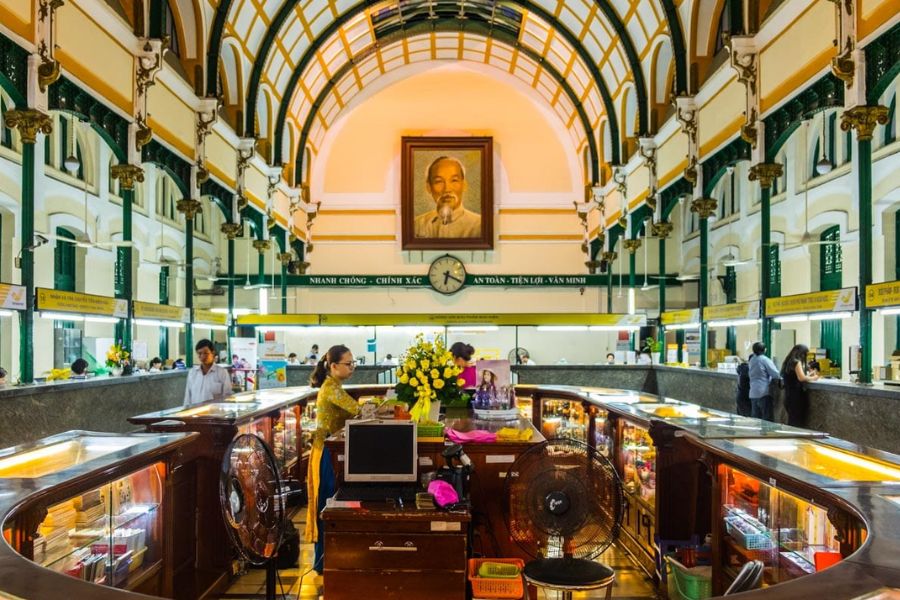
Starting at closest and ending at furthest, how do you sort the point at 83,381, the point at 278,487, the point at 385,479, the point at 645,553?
the point at 278,487, the point at 385,479, the point at 645,553, the point at 83,381

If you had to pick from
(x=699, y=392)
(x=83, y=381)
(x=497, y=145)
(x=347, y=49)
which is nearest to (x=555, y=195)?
(x=497, y=145)

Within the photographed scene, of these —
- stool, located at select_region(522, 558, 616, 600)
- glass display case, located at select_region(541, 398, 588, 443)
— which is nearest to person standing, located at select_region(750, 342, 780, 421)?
glass display case, located at select_region(541, 398, 588, 443)

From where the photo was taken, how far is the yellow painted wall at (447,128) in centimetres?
2586

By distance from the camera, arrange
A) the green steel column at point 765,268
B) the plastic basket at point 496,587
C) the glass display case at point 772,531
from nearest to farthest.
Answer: the glass display case at point 772,531
the plastic basket at point 496,587
the green steel column at point 765,268

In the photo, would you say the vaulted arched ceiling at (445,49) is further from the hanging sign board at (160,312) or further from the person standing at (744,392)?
the person standing at (744,392)

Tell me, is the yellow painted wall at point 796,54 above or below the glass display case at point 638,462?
above

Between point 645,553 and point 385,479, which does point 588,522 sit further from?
point 645,553

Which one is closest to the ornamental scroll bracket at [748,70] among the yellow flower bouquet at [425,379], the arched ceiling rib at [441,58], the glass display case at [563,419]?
the glass display case at [563,419]

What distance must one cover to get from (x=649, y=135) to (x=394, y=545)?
14628 millimetres

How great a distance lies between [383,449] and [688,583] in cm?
206

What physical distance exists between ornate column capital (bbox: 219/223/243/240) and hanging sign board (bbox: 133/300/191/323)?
3.23 metres

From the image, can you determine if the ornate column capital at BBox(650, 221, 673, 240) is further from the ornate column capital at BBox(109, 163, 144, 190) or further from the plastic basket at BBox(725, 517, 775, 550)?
the plastic basket at BBox(725, 517, 775, 550)

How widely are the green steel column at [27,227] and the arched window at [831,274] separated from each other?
45.2 ft

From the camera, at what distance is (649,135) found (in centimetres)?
1672
